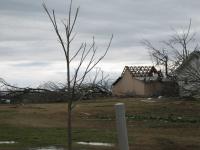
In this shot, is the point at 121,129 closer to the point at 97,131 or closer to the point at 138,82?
the point at 97,131

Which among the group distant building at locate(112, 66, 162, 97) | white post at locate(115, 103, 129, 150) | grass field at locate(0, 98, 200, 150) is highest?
distant building at locate(112, 66, 162, 97)

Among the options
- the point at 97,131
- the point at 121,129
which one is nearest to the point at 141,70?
the point at 97,131

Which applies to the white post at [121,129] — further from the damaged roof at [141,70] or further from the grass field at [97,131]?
the damaged roof at [141,70]

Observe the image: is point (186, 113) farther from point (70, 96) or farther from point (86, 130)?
point (70, 96)

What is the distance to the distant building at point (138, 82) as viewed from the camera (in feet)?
236

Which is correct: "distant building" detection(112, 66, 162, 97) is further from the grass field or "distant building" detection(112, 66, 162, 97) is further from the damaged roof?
the grass field

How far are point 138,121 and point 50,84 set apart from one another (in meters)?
17.8

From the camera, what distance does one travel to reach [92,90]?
9.01 m

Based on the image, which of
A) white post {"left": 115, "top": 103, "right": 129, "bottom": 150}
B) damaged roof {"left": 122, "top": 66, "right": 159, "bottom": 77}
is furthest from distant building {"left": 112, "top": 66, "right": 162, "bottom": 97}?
white post {"left": 115, "top": 103, "right": 129, "bottom": 150}

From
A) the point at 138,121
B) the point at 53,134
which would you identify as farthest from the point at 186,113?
the point at 53,134

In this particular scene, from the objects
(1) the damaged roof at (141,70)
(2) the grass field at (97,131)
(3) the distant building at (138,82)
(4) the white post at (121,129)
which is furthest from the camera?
(1) the damaged roof at (141,70)

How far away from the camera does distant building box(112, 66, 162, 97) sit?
71.9 m

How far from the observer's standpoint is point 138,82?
248 feet

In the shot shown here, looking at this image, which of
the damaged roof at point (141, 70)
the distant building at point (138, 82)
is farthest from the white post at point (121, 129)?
the damaged roof at point (141, 70)
